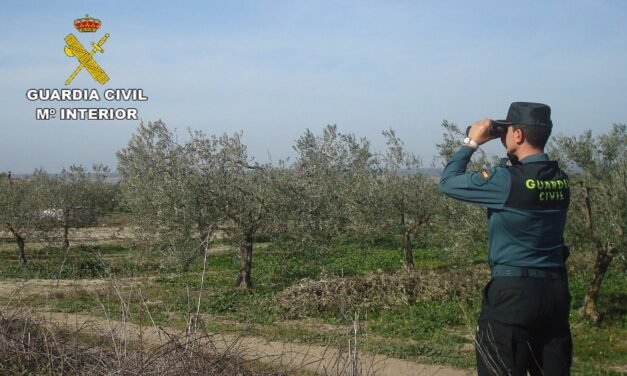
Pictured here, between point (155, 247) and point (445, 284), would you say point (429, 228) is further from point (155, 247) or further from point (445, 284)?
point (155, 247)

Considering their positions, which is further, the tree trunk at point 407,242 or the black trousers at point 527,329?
the tree trunk at point 407,242

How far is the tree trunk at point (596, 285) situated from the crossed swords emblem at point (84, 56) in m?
11.9

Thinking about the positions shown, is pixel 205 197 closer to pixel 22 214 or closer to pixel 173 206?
pixel 173 206

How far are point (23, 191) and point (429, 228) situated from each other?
13044 millimetres

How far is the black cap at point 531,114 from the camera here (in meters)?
3.15

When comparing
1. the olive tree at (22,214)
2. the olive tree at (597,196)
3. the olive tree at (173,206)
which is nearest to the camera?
the olive tree at (597,196)

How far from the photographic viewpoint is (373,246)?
22.8 metres

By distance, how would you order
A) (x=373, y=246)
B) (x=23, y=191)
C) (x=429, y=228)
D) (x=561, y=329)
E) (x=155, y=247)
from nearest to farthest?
(x=561, y=329) < (x=155, y=247) < (x=429, y=228) < (x=23, y=191) < (x=373, y=246)

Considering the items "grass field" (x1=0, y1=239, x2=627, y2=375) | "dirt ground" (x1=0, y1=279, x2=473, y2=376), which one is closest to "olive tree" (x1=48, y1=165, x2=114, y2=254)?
"grass field" (x1=0, y1=239, x2=627, y2=375)

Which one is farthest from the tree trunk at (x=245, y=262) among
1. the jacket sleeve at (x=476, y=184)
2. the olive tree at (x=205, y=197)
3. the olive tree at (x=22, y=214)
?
the jacket sleeve at (x=476, y=184)

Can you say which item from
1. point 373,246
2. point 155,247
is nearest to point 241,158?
point 155,247

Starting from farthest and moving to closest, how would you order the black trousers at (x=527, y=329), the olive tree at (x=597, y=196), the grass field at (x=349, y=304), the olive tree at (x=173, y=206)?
1. the olive tree at (x=173, y=206)
2. the olive tree at (x=597, y=196)
3. the grass field at (x=349, y=304)
4. the black trousers at (x=527, y=329)

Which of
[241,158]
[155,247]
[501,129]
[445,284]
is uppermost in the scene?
[241,158]

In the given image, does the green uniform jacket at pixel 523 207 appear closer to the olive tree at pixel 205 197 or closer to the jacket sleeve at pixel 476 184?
the jacket sleeve at pixel 476 184
